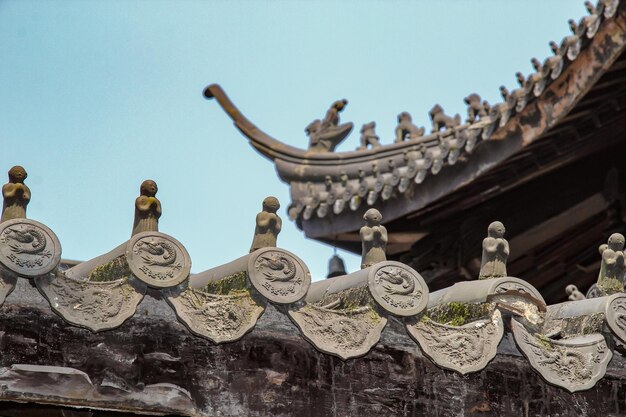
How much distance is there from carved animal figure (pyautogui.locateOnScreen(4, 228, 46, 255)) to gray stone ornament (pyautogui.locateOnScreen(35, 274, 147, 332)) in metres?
0.12

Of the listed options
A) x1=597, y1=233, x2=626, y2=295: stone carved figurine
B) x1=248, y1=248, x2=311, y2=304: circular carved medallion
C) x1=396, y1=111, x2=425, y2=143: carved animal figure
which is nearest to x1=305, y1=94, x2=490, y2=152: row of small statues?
x1=396, y1=111, x2=425, y2=143: carved animal figure

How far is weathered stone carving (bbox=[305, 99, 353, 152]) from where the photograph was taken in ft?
54.7

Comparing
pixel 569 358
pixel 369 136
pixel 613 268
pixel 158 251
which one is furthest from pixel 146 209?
pixel 369 136

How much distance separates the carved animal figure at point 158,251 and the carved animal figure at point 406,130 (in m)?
9.49

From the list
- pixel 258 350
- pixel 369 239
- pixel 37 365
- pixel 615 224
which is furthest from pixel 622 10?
pixel 37 365

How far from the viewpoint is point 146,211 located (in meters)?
6.56

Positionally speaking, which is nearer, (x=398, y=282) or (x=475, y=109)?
(x=398, y=282)

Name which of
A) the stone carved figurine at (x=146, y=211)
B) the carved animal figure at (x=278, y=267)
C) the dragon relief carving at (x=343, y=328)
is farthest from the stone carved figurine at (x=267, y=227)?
the stone carved figurine at (x=146, y=211)

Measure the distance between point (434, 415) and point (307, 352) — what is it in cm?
62

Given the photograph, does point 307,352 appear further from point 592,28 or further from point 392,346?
point 592,28

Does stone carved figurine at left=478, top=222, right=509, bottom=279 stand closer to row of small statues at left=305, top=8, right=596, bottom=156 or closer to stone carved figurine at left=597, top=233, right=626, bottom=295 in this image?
stone carved figurine at left=597, top=233, right=626, bottom=295

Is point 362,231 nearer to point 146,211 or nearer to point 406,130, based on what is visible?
point 146,211

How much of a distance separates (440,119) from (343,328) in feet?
29.0

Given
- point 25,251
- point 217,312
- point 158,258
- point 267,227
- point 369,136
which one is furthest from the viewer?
point 369,136
